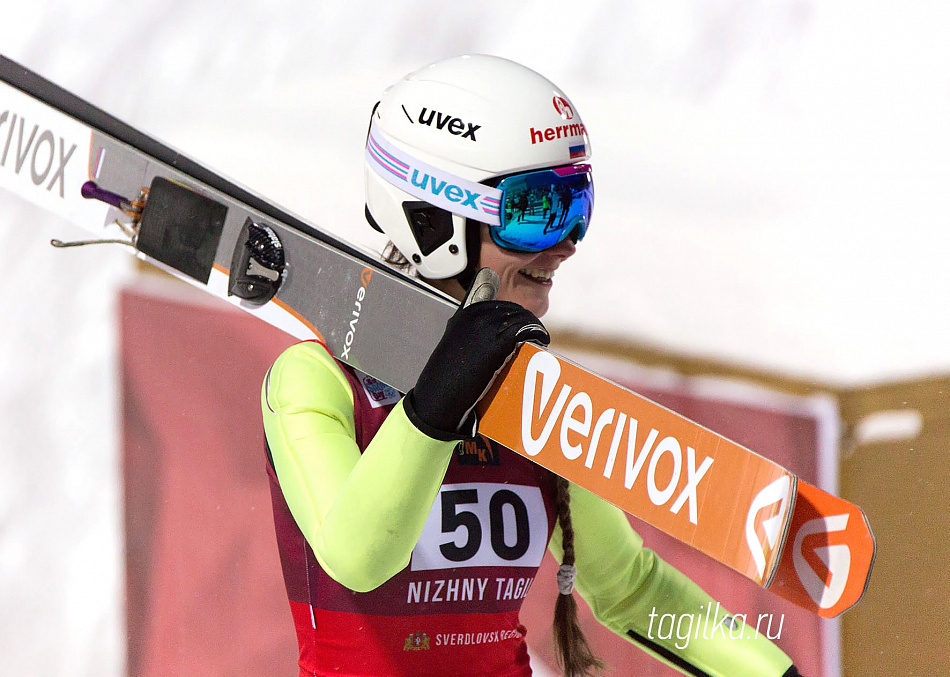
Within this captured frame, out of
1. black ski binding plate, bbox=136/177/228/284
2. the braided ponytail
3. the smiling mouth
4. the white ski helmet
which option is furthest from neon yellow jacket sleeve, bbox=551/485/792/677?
black ski binding plate, bbox=136/177/228/284

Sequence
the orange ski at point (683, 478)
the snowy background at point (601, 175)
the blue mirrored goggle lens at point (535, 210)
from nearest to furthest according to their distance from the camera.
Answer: the orange ski at point (683, 478), the blue mirrored goggle lens at point (535, 210), the snowy background at point (601, 175)

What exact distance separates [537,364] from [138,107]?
1.92 meters

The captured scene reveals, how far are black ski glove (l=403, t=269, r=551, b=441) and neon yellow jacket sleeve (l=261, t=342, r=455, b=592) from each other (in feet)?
0.05

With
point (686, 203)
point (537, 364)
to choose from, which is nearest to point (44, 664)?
point (686, 203)

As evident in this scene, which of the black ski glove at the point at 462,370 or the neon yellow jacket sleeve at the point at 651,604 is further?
the neon yellow jacket sleeve at the point at 651,604

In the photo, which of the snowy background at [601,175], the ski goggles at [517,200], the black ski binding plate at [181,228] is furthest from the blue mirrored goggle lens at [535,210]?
the snowy background at [601,175]

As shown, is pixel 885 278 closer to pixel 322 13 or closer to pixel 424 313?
pixel 424 313

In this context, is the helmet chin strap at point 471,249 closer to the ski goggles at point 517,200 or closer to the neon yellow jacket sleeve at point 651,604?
the ski goggles at point 517,200

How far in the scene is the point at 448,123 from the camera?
1.20 m

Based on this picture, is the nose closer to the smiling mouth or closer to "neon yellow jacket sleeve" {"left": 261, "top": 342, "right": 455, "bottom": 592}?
the smiling mouth

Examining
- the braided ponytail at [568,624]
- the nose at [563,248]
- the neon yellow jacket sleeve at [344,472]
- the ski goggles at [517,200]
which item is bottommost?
the braided ponytail at [568,624]

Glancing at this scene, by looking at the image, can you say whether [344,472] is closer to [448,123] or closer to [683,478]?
[683,478]

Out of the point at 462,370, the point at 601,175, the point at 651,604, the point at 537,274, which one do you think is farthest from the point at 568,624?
the point at 601,175

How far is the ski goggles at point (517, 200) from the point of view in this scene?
1.18 metres
